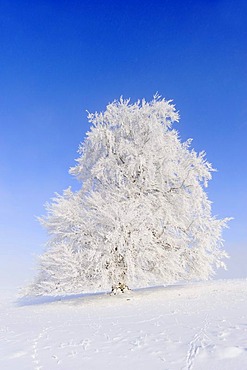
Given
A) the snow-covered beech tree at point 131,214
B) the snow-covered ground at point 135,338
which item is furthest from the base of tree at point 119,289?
the snow-covered ground at point 135,338

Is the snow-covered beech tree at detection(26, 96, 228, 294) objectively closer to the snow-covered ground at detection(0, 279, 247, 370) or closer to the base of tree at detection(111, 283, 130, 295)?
the base of tree at detection(111, 283, 130, 295)

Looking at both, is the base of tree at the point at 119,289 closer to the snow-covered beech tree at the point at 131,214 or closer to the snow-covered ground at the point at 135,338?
the snow-covered beech tree at the point at 131,214

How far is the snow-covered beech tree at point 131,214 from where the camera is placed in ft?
48.6

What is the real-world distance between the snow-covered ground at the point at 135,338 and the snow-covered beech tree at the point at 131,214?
2349 mm

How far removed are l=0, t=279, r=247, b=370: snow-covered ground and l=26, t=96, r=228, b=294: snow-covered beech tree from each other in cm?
235

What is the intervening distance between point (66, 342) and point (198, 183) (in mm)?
11852

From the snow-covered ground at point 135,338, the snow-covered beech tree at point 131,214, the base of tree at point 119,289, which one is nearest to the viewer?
the snow-covered ground at point 135,338

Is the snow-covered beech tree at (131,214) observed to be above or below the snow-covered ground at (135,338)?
above

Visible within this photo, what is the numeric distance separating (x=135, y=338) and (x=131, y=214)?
780 cm

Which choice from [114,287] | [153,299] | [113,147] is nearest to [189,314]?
[153,299]

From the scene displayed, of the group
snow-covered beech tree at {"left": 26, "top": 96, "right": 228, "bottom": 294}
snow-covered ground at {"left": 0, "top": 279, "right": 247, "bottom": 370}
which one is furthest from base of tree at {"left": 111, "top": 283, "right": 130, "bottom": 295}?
snow-covered ground at {"left": 0, "top": 279, "right": 247, "bottom": 370}

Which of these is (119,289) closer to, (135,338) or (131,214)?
(131,214)

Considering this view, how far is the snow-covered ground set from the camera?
5902mm

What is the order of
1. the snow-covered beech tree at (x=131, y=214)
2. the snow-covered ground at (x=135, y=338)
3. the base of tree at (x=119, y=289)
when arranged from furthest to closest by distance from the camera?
1. the base of tree at (x=119, y=289)
2. the snow-covered beech tree at (x=131, y=214)
3. the snow-covered ground at (x=135, y=338)
